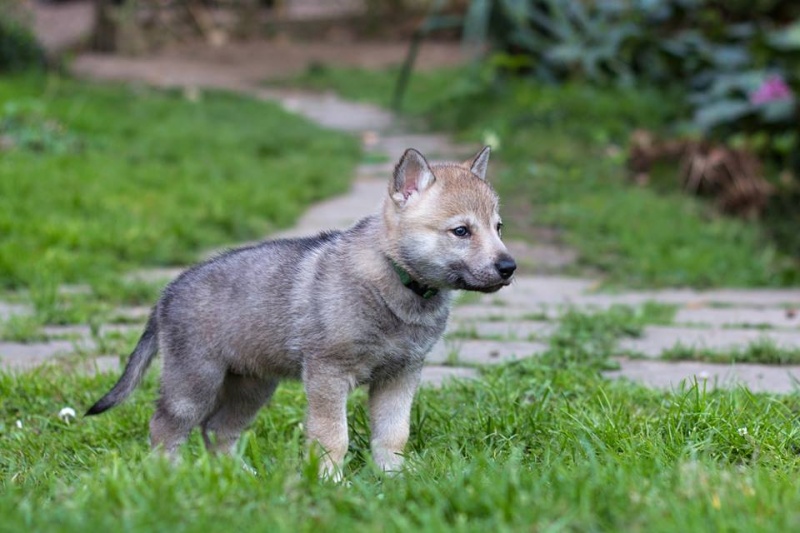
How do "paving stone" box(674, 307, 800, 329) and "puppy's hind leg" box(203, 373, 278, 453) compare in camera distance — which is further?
"paving stone" box(674, 307, 800, 329)

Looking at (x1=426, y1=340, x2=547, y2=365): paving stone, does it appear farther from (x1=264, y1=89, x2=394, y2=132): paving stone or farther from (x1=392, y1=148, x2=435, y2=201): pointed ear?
(x1=264, y1=89, x2=394, y2=132): paving stone

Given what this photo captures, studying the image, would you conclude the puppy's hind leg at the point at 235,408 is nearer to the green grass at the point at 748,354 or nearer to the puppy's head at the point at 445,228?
the puppy's head at the point at 445,228

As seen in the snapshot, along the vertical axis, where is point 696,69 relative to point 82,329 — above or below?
above

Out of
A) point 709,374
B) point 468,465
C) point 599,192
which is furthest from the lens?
point 599,192

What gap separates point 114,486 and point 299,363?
1.27m

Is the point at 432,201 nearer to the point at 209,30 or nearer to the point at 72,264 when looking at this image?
the point at 72,264

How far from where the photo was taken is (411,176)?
429cm

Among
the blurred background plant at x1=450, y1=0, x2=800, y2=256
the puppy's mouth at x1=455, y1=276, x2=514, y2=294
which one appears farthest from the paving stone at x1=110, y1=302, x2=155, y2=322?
the blurred background plant at x1=450, y1=0, x2=800, y2=256

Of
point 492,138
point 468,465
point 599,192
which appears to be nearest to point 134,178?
point 492,138

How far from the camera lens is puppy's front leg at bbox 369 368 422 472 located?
4199mm

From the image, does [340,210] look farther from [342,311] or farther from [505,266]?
[505,266]

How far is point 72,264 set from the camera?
23.6 feet

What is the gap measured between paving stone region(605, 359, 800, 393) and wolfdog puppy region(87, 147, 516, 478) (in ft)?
4.39

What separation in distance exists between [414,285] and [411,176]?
420 millimetres
